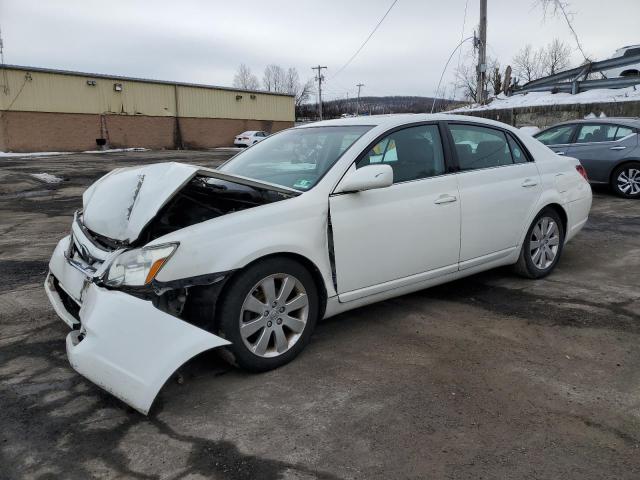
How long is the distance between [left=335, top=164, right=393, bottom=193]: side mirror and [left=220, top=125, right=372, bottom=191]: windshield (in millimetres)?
226

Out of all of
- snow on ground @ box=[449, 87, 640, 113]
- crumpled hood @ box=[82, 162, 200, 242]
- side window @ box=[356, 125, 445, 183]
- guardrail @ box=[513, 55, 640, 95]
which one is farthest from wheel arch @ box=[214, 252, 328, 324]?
guardrail @ box=[513, 55, 640, 95]

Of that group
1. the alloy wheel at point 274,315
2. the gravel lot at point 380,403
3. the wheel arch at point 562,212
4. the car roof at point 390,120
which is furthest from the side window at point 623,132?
the alloy wheel at point 274,315

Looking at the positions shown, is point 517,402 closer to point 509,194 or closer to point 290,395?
point 290,395

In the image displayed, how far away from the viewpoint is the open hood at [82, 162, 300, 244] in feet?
9.73

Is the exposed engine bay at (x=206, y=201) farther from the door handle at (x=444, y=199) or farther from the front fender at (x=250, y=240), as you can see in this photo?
the door handle at (x=444, y=199)

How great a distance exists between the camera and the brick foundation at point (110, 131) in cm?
2936

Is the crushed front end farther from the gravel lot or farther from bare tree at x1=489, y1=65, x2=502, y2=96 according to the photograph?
bare tree at x1=489, y1=65, x2=502, y2=96

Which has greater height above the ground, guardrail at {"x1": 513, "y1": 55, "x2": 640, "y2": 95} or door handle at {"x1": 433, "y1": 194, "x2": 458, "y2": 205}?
guardrail at {"x1": 513, "y1": 55, "x2": 640, "y2": 95}

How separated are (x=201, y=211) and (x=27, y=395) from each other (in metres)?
1.53

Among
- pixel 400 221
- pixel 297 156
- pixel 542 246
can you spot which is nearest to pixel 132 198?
pixel 297 156

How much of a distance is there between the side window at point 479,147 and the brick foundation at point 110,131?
102 ft

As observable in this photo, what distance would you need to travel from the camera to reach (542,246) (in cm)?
495

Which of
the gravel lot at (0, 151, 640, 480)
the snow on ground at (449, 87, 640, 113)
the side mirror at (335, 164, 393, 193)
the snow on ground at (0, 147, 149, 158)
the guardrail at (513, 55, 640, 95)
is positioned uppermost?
the guardrail at (513, 55, 640, 95)

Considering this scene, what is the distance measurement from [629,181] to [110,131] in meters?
31.1
